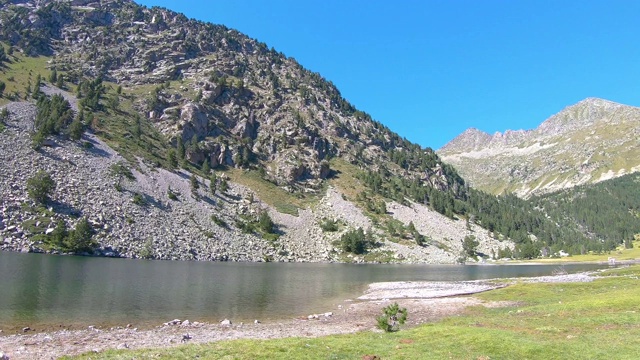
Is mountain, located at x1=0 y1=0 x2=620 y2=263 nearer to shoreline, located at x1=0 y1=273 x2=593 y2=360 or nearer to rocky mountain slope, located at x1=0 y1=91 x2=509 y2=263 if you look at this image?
rocky mountain slope, located at x1=0 y1=91 x2=509 y2=263

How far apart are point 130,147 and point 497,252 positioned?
148 metres

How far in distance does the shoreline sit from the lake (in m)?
2.99

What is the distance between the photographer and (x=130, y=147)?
137 m

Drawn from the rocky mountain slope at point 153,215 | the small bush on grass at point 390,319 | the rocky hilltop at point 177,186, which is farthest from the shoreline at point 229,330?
the rocky hilltop at point 177,186

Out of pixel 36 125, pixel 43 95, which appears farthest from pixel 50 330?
pixel 43 95

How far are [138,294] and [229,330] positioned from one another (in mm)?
19926

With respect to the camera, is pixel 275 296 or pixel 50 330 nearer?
pixel 50 330

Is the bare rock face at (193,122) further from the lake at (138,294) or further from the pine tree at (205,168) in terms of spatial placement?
the lake at (138,294)

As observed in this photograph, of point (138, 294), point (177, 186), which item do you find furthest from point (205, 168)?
point (138, 294)

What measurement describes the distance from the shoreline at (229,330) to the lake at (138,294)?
2.99 meters

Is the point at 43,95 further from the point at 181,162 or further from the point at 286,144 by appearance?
the point at 286,144

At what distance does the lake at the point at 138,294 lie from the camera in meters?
33.1

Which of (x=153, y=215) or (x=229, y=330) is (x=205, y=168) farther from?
(x=229, y=330)

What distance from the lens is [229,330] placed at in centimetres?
3028
